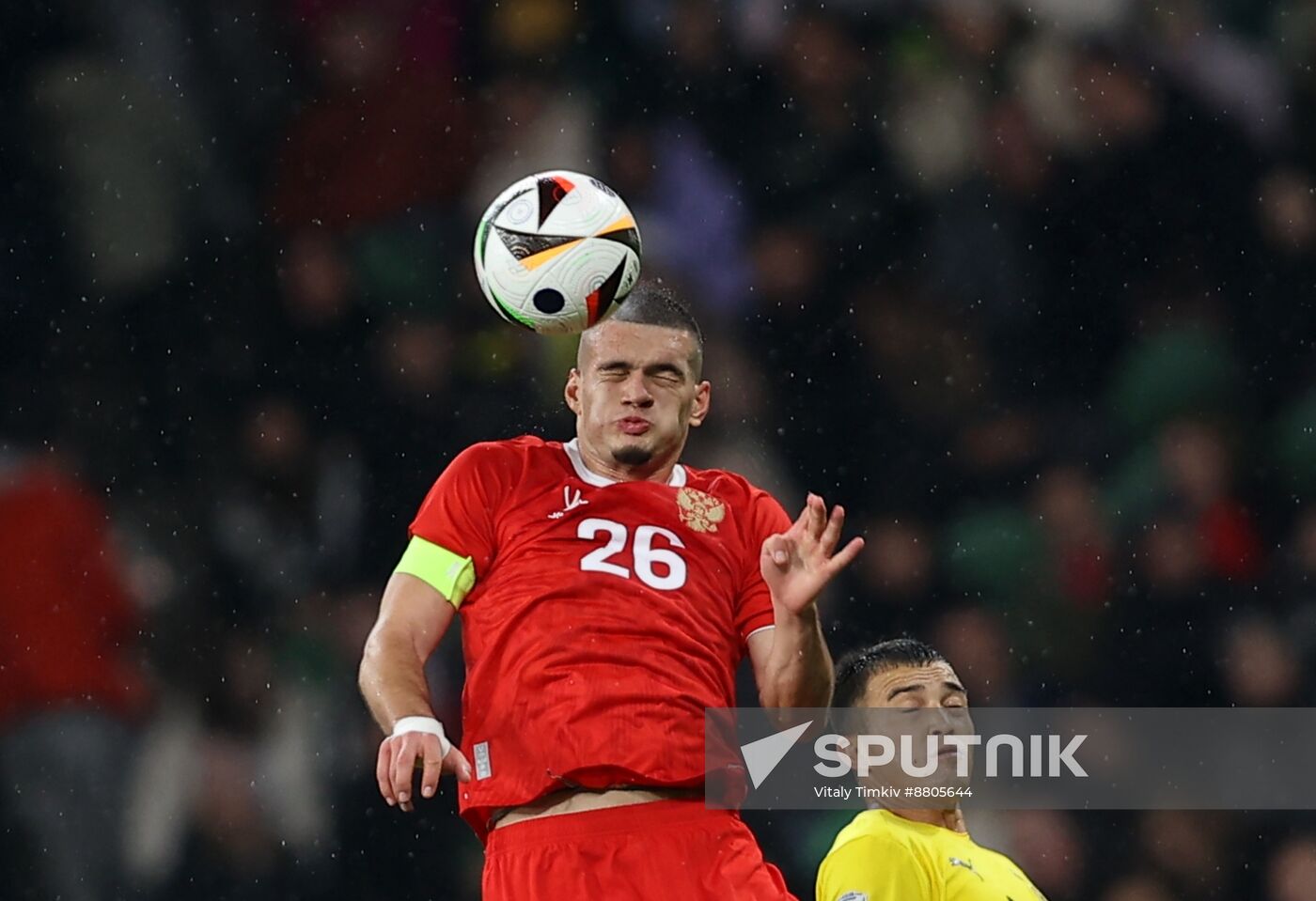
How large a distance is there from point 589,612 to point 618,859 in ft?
1.50

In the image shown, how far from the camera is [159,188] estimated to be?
630cm

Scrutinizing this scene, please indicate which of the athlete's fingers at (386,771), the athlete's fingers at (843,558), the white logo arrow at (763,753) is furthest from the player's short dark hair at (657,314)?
the white logo arrow at (763,753)

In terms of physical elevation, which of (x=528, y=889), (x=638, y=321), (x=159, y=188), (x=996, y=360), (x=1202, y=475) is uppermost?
(x=159, y=188)

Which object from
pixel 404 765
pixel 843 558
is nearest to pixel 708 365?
pixel 843 558

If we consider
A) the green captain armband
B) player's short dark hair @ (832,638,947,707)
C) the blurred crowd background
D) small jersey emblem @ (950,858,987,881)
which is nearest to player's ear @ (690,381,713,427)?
the green captain armband

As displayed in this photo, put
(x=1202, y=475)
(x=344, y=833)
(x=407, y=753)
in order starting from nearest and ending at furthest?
(x=407, y=753)
(x=344, y=833)
(x=1202, y=475)

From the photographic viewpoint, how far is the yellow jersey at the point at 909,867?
151 inches

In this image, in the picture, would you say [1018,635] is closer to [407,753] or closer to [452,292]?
[452,292]

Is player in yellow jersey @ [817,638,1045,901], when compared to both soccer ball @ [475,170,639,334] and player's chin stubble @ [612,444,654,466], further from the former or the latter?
soccer ball @ [475,170,639,334]

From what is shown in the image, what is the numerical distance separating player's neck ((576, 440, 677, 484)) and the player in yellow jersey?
838 mm

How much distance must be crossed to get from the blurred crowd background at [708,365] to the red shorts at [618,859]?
2332mm

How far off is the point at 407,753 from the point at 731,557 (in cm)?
87

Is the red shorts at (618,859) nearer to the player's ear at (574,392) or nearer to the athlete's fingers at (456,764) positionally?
the athlete's fingers at (456,764)

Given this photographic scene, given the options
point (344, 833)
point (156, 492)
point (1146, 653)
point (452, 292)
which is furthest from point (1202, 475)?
point (156, 492)
